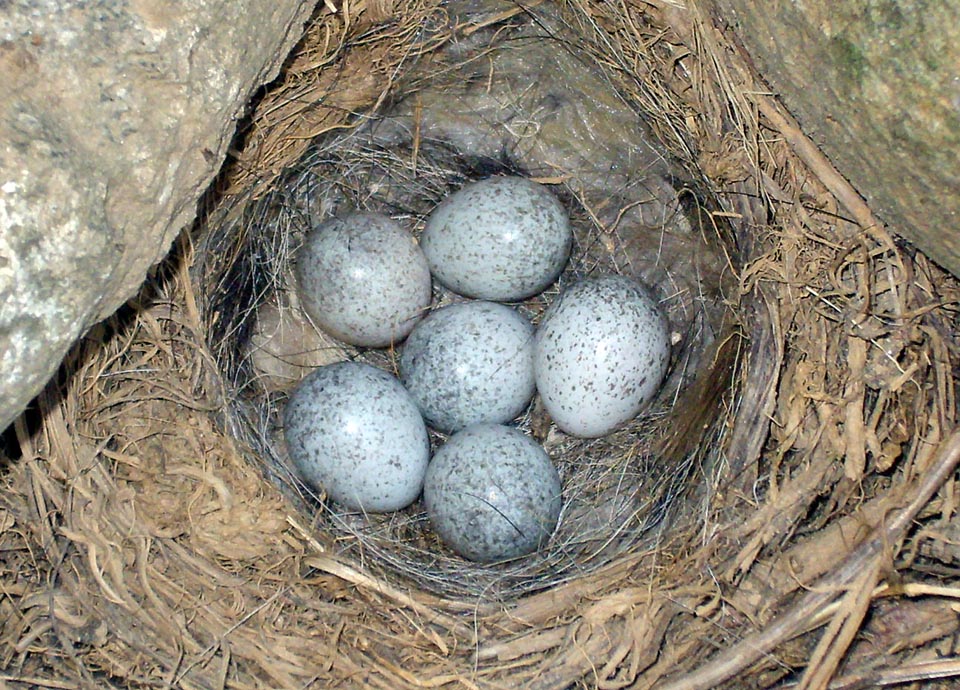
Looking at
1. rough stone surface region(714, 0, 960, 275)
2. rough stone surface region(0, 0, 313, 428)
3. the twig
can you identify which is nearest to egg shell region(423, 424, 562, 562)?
the twig

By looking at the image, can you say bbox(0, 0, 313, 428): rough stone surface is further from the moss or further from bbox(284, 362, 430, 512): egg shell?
the moss

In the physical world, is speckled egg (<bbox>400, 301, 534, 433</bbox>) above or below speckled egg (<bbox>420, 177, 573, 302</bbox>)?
below

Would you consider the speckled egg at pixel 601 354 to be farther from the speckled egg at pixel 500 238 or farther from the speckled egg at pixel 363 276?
the speckled egg at pixel 363 276

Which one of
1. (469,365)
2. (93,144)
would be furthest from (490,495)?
(93,144)

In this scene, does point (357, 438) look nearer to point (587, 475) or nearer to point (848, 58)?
point (587, 475)

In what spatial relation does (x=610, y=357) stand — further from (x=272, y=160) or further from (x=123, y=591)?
(x=123, y=591)

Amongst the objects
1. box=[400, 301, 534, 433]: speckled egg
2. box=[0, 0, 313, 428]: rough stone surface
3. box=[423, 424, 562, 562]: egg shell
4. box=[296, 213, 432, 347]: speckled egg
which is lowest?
box=[423, 424, 562, 562]: egg shell
